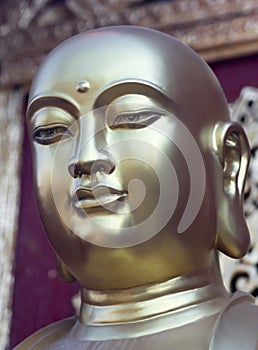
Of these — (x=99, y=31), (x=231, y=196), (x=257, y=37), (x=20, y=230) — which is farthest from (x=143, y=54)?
(x=20, y=230)

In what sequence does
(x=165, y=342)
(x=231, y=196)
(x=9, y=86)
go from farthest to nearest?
(x=9, y=86) < (x=231, y=196) < (x=165, y=342)

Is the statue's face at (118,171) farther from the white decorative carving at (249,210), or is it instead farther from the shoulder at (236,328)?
the white decorative carving at (249,210)

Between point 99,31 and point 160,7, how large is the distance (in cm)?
83

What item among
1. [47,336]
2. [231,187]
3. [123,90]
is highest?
[123,90]

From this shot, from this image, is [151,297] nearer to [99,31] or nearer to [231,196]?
[231,196]

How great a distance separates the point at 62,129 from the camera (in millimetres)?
750

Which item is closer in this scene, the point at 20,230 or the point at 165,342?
the point at 165,342

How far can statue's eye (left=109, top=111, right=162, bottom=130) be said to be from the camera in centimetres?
72

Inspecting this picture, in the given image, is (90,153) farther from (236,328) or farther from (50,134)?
(236,328)

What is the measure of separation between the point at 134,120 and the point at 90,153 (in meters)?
0.06

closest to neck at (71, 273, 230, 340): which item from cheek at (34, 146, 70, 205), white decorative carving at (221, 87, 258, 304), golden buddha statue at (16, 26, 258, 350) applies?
golden buddha statue at (16, 26, 258, 350)

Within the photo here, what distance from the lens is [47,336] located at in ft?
2.54

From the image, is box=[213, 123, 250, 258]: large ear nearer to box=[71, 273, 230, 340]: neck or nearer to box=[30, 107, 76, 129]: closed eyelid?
box=[71, 273, 230, 340]: neck

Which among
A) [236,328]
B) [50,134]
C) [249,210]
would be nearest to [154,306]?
[236,328]
